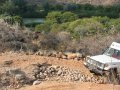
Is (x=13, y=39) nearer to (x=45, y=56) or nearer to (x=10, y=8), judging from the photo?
(x=45, y=56)

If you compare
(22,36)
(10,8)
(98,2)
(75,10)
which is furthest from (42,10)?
(22,36)

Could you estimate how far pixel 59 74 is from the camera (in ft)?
44.7

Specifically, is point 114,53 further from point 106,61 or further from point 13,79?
point 13,79

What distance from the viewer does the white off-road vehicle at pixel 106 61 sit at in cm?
1300

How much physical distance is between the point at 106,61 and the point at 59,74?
1.73 meters

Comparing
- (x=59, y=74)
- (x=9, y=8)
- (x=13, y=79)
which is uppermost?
(x=13, y=79)

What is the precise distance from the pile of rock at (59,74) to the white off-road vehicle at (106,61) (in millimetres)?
371

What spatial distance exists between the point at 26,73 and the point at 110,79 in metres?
2.88

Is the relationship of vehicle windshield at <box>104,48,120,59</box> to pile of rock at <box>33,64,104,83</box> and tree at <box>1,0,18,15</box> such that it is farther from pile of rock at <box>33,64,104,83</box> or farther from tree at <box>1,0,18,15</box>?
tree at <box>1,0,18,15</box>

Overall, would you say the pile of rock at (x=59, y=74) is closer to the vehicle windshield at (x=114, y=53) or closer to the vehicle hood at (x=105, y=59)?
the vehicle hood at (x=105, y=59)

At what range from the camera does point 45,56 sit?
1602 cm

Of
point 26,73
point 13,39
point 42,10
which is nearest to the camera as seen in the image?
point 26,73

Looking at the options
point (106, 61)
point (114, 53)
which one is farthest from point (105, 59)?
point (114, 53)

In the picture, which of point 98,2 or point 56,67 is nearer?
point 56,67
